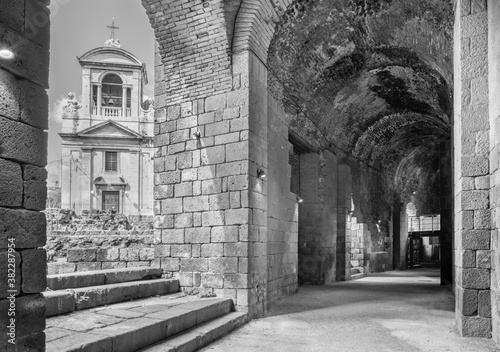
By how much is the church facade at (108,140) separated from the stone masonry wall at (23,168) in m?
25.2

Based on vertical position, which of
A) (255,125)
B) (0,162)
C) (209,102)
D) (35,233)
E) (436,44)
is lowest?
(35,233)

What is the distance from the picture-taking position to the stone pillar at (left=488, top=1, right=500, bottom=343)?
4.80m

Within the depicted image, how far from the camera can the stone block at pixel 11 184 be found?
2.57 meters

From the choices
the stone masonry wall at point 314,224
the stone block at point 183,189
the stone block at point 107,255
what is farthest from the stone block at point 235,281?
the stone masonry wall at point 314,224

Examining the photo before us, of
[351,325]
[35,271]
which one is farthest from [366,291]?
[35,271]

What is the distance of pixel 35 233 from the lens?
275 centimetres

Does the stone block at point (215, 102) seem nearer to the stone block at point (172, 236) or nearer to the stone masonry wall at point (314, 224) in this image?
the stone block at point (172, 236)

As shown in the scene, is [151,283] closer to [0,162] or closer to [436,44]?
[0,162]

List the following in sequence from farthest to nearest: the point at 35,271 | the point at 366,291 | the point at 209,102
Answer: the point at 366,291 → the point at 209,102 → the point at 35,271

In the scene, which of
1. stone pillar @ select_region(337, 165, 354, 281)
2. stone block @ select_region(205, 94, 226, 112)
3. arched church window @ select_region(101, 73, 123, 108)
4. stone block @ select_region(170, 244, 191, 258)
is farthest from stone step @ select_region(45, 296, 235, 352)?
arched church window @ select_region(101, 73, 123, 108)

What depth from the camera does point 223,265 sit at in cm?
667

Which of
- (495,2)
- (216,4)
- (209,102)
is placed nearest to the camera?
(495,2)

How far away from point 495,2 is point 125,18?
45209 mm

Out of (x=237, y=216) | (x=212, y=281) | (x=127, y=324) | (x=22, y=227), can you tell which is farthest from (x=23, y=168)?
(x=212, y=281)
